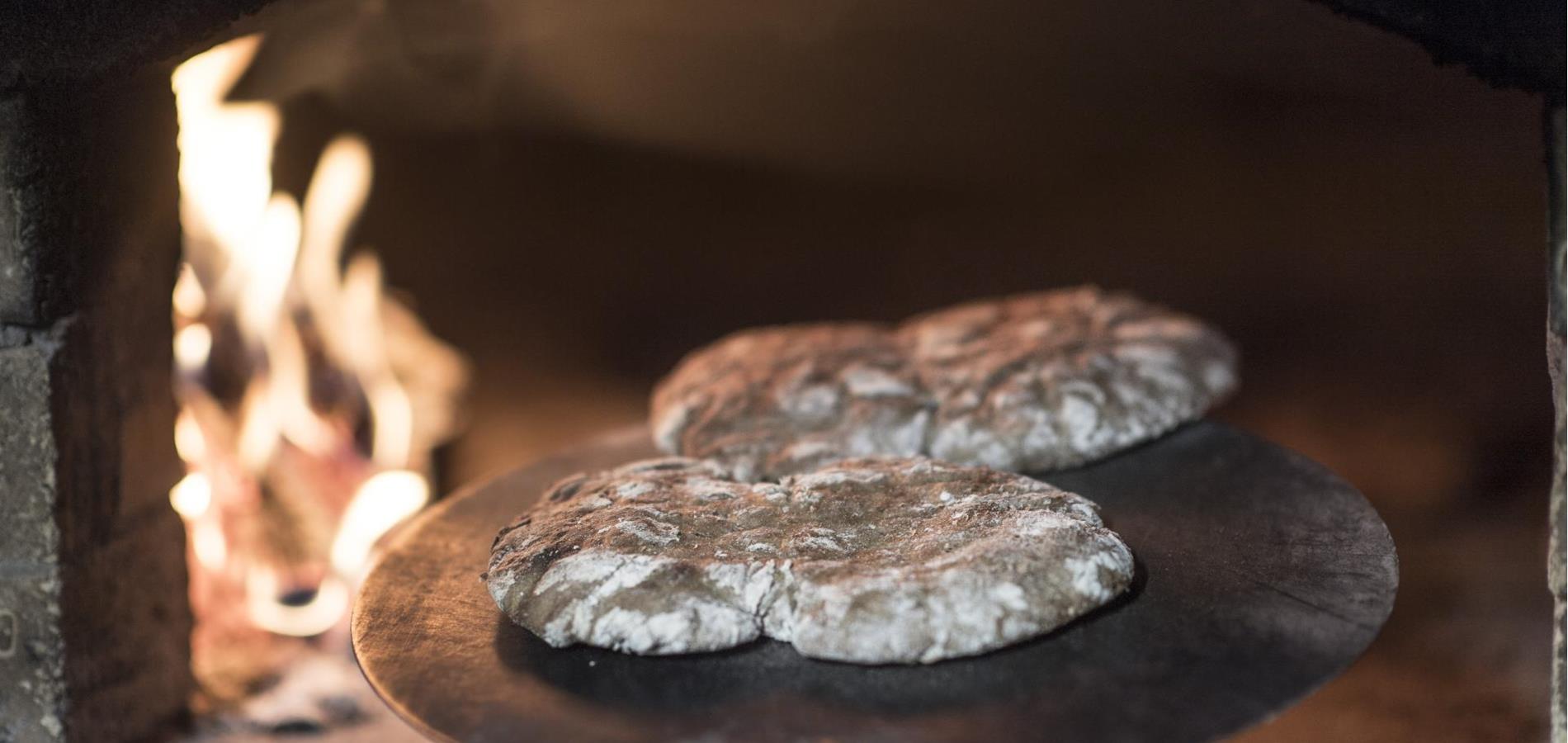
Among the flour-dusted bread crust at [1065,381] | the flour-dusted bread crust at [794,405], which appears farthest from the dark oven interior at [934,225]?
the flour-dusted bread crust at [794,405]

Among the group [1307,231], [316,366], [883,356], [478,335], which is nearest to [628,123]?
[478,335]

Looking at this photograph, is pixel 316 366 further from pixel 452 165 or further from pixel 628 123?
pixel 628 123

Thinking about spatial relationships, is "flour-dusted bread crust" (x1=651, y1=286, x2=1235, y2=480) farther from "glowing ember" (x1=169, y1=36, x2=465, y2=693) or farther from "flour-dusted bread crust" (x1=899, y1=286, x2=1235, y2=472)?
"glowing ember" (x1=169, y1=36, x2=465, y2=693)

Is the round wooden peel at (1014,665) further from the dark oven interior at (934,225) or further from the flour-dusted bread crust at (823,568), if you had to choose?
the dark oven interior at (934,225)

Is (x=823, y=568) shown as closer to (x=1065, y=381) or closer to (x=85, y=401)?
(x=1065, y=381)

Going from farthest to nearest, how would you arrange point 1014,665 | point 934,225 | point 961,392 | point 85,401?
point 934,225 < point 961,392 < point 85,401 < point 1014,665

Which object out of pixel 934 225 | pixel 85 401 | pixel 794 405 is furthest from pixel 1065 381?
pixel 85 401
